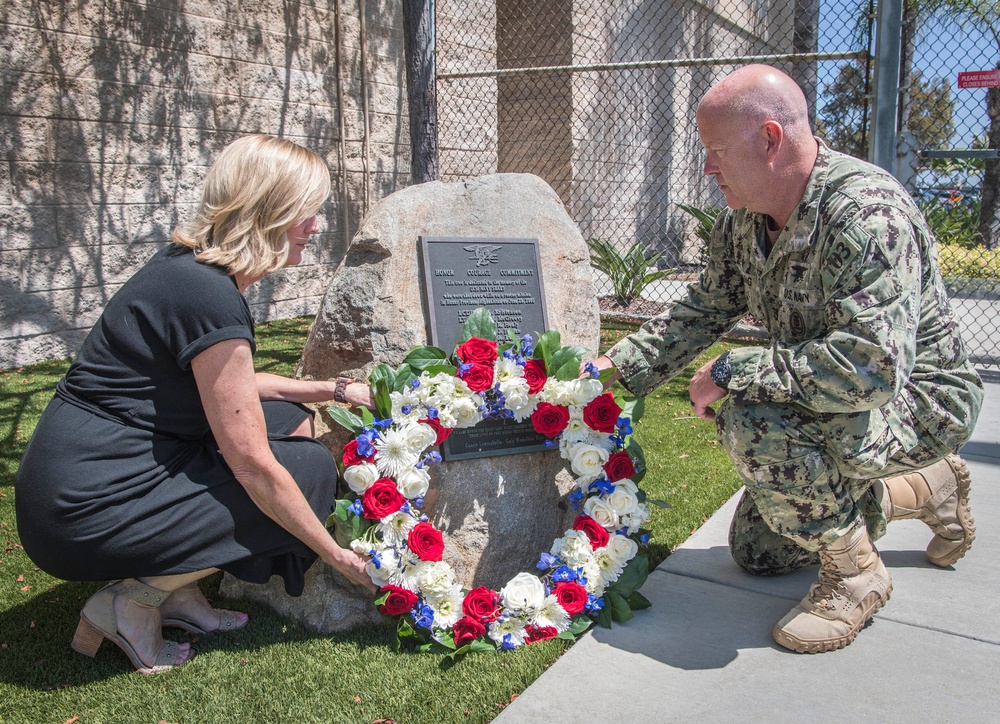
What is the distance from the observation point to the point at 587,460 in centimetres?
282

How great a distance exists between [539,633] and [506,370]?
871 mm

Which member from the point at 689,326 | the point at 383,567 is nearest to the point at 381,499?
the point at 383,567

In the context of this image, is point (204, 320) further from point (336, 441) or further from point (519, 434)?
point (519, 434)

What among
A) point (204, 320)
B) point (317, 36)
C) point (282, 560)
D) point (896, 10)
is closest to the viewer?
point (204, 320)

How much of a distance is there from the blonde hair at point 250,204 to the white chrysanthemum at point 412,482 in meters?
0.77

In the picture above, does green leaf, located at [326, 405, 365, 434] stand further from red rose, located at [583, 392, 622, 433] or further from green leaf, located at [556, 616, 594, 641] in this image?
green leaf, located at [556, 616, 594, 641]

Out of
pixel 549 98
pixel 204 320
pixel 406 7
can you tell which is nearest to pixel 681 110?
pixel 549 98

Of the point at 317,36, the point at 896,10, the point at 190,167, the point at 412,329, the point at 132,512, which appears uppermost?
the point at 317,36

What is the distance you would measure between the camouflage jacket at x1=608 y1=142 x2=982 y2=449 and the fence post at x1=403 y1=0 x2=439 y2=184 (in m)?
3.60

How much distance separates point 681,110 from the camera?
49.4 feet

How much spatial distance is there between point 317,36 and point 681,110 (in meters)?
8.57

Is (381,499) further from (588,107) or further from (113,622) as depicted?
(588,107)

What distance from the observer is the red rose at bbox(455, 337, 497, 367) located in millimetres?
2775

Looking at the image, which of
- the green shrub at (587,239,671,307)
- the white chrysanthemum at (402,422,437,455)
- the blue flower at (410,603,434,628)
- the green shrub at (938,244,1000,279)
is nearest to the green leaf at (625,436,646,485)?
the white chrysanthemum at (402,422,437,455)
